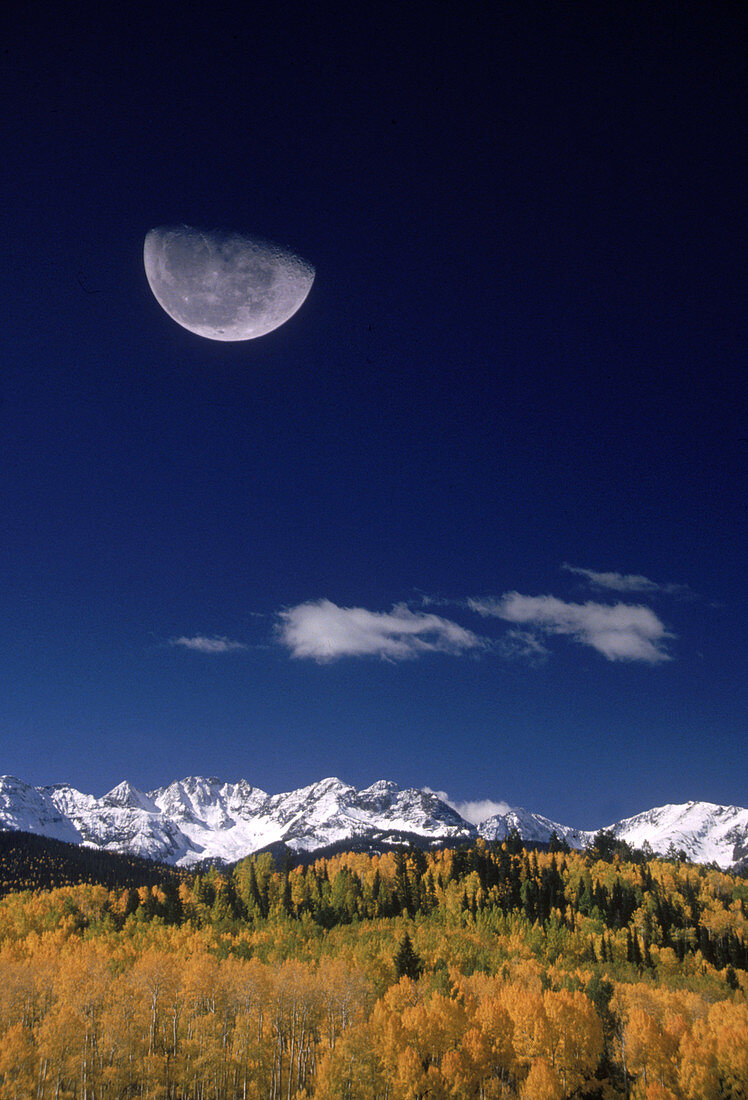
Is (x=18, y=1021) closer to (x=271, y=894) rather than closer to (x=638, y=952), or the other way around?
(x=271, y=894)

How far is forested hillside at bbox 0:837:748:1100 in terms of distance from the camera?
194 ft

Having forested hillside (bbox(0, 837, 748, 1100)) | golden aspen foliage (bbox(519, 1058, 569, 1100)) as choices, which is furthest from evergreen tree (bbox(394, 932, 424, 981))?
golden aspen foliage (bbox(519, 1058, 569, 1100))

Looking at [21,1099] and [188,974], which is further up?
[188,974]

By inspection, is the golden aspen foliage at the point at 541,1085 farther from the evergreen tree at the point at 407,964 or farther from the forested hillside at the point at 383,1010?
the evergreen tree at the point at 407,964

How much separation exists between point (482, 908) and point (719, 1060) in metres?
77.6

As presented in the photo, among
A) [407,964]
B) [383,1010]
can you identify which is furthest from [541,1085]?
[407,964]

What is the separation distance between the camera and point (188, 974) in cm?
7362

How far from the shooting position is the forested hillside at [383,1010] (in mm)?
59250

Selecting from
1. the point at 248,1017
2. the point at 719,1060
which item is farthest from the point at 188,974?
the point at 719,1060

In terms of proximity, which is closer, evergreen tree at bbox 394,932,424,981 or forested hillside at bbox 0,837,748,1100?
forested hillside at bbox 0,837,748,1100

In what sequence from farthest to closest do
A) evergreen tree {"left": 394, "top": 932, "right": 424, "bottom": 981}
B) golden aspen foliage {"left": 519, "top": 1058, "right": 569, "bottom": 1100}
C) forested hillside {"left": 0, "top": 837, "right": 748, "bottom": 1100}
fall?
evergreen tree {"left": 394, "top": 932, "right": 424, "bottom": 981}, forested hillside {"left": 0, "top": 837, "right": 748, "bottom": 1100}, golden aspen foliage {"left": 519, "top": 1058, "right": 569, "bottom": 1100}

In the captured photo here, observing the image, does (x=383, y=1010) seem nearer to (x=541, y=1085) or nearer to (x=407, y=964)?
(x=541, y=1085)

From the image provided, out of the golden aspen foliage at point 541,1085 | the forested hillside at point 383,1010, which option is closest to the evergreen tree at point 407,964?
the forested hillside at point 383,1010

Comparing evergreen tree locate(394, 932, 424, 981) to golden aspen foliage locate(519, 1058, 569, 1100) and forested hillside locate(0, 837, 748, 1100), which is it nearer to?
forested hillside locate(0, 837, 748, 1100)
